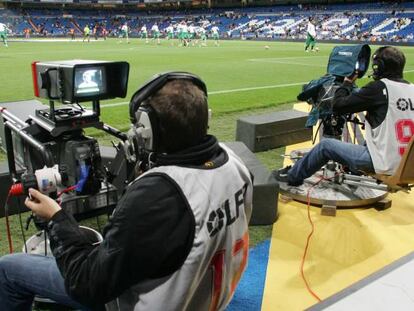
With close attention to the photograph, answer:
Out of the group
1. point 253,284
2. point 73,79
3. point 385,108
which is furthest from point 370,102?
point 73,79

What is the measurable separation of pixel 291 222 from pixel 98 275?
2.51 metres

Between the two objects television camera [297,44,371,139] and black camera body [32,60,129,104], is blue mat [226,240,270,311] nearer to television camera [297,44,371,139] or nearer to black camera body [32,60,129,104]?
television camera [297,44,371,139]

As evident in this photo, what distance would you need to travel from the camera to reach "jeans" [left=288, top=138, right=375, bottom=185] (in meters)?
3.48

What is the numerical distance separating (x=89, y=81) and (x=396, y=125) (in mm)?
2262

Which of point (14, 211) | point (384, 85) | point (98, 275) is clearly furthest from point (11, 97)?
point (98, 275)

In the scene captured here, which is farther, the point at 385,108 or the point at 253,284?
the point at 385,108

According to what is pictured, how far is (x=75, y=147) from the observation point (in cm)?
222

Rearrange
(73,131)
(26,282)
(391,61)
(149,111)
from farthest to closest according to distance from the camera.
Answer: (391,61) < (73,131) < (26,282) < (149,111)

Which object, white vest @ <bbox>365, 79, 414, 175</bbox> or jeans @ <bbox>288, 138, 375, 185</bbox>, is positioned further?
jeans @ <bbox>288, 138, 375, 185</bbox>

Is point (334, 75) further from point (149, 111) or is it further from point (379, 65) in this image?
point (149, 111)

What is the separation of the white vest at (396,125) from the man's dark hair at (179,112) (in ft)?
7.61

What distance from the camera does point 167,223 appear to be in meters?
1.23

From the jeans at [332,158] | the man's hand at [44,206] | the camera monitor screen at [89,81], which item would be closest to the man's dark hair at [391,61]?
the jeans at [332,158]

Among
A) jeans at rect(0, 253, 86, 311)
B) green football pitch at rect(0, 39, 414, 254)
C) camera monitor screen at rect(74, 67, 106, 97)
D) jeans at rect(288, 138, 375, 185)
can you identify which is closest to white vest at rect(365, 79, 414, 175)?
jeans at rect(288, 138, 375, 185)
